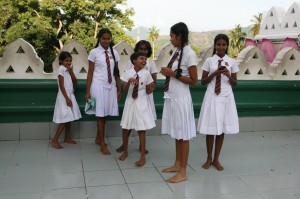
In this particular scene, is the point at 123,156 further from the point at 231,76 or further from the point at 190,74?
the point at 231,76

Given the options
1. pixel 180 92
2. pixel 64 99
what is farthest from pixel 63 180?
pixel 180 92

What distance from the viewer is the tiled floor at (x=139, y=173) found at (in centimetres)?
362

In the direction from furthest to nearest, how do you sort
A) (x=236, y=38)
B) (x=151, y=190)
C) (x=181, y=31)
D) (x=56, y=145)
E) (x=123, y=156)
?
(x=236, y=38) → (x=56, y=145) → (x=123, y=156) → (x=181, y=31) → (x=151, y=190)

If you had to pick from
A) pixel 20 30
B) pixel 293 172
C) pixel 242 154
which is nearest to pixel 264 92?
pixel 242 154

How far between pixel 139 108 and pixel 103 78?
0.76 m

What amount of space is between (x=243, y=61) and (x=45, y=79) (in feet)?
11.4

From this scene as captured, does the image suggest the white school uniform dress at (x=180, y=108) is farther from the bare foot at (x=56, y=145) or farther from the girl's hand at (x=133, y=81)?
the bare foot at (x=56, y=145)

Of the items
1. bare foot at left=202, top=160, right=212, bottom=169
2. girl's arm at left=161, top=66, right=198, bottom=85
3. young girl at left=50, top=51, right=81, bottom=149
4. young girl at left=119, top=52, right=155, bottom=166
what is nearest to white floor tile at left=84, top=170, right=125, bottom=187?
young girl at left=119, top=52, right=155, bottom=166

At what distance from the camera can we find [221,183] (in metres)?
3.93

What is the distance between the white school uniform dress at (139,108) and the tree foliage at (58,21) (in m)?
20.4

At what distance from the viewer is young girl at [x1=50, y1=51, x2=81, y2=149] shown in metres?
4.97

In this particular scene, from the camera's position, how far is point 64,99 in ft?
16.6

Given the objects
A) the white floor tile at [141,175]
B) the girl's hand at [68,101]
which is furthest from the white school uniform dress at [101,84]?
the white floor tile at [141,175]

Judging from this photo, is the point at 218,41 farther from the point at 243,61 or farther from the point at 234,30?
the point at 234,30
